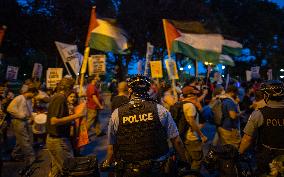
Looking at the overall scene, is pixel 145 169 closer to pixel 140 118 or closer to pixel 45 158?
pixel 140 118

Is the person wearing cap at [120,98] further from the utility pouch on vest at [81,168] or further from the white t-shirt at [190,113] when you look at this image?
Result: the utility pouch on vest at [81,168]

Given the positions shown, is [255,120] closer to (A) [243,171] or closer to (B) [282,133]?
(B) [282,133]

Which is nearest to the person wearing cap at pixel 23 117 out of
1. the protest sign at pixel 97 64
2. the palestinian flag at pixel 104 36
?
the palestinian flag at pixel 104 36

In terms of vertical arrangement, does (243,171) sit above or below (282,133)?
below

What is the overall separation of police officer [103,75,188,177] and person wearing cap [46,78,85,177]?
5.11 ft

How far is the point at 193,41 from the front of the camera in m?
11.4

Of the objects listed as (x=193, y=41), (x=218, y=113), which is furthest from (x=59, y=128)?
(x=193, y=41)

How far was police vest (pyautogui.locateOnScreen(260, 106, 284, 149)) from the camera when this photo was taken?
13.5ft

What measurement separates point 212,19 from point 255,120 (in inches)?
1350

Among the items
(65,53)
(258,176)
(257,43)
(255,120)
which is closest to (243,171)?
(258,176)

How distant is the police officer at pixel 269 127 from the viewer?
13.5 feet

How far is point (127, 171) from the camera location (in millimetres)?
4016

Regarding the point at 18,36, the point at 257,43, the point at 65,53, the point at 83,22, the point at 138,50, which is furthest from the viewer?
the point at 257,43

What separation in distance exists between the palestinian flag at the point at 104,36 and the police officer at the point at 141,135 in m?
7.55
